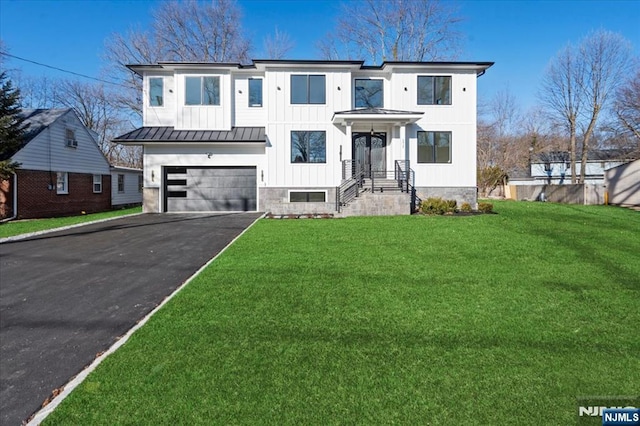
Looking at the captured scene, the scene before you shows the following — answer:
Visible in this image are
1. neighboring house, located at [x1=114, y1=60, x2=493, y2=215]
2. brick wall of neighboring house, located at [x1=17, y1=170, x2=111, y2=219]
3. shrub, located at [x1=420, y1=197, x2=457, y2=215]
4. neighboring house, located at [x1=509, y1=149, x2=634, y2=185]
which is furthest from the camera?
neighboring house, located at [x1=509, y1=149, x2=634, y2=185]

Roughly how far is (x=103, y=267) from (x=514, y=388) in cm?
723

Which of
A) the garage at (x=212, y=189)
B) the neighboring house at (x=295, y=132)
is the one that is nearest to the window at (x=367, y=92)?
the neighboring house at (x=295, y=132)

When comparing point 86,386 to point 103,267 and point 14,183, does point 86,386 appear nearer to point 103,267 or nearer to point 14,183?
point 103,267

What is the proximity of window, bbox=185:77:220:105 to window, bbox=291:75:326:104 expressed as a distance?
3.75m

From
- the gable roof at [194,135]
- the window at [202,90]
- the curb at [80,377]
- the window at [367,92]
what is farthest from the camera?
the window at [367,92]

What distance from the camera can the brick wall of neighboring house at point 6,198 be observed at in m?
16.2

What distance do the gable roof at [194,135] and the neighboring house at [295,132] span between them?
48mm

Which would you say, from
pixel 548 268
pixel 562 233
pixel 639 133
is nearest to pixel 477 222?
pixel 562 233

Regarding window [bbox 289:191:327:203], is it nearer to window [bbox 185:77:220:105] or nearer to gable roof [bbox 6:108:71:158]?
window [bbox 185:77:220:105]

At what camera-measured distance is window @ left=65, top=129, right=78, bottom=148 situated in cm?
1975

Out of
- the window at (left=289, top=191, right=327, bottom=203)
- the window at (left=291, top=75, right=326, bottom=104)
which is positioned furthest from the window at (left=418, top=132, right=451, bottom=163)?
the window at (left=291, top=75, right=326, bottom=104)

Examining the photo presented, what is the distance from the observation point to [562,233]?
9.48m

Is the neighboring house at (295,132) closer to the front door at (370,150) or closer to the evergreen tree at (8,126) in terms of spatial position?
the front door at (370,150)

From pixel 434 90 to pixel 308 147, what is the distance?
6.63 m
